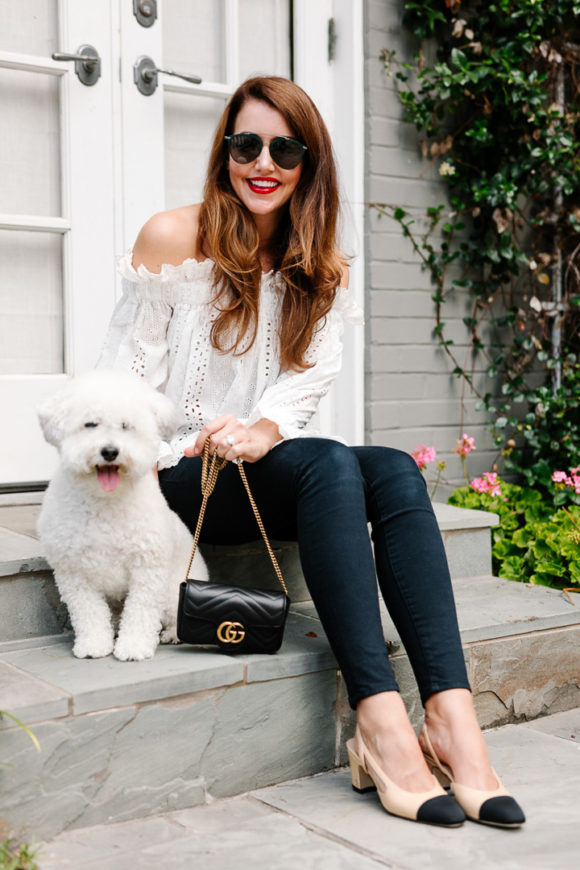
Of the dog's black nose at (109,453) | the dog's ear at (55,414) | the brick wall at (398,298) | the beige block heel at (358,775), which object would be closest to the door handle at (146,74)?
the brick wall at (398,298)

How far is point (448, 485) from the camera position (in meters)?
3.74

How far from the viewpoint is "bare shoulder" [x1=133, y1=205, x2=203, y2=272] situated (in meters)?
2.37

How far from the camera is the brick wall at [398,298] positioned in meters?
3.50

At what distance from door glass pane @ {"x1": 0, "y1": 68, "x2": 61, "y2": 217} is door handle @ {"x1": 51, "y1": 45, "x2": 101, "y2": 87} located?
Answer: 3.5 inches

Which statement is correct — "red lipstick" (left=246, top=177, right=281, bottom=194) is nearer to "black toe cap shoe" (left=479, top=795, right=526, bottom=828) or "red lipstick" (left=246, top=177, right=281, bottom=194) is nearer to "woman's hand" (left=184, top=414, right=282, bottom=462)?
"woman's hand" (left=184, top=414, right=282, bottom=462)

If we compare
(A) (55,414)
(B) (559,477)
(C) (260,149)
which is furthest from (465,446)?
(A) (55,414)

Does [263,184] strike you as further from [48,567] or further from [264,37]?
[264,37]

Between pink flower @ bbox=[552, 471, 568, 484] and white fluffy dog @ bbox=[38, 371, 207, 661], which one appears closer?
white fluffy dog @ bbox=[38, 371, 207, 661]

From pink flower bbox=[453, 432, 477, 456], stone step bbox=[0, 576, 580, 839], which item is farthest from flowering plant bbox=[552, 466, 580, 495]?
stone step bbox=[0, 576, 580, 839]

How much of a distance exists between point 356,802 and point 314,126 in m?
1.60

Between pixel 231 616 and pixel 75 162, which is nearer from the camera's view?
pixel 231 616

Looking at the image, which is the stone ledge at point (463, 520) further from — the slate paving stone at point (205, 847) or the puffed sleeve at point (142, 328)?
the slate paving stone at point (205, 847)

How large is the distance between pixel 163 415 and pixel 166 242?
1.98 ft

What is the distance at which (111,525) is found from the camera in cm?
198
